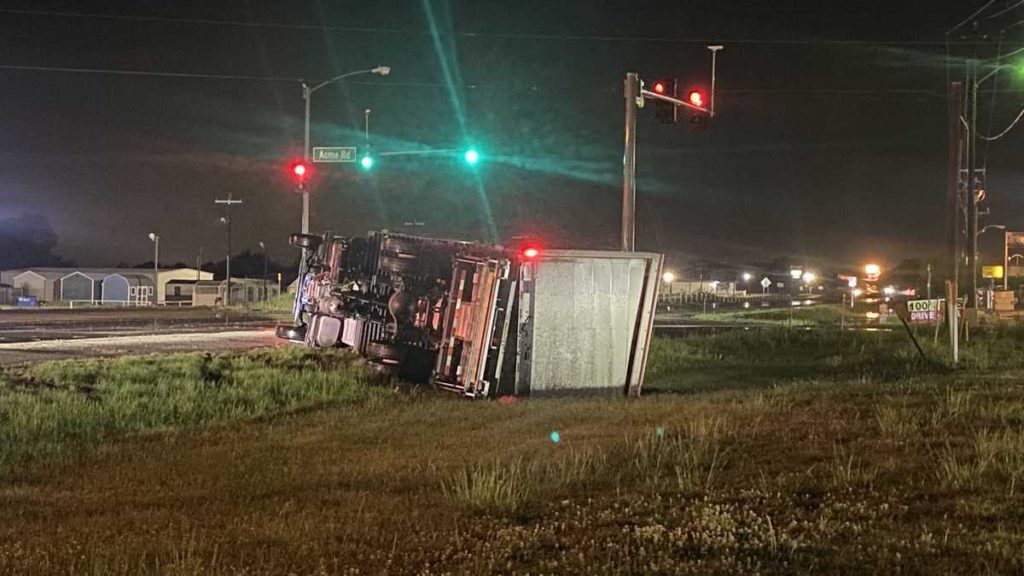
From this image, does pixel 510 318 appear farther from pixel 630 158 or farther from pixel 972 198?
pixel 972 198

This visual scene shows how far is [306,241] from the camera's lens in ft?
64.4

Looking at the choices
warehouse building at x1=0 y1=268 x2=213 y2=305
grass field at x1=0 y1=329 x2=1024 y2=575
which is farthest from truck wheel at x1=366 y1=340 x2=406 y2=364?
warehouse building at x1=0 y1=268 x2=213 y2=305

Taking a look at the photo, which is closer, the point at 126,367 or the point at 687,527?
the point at 687,527

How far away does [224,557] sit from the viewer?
5484mm

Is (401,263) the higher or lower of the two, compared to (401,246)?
lower

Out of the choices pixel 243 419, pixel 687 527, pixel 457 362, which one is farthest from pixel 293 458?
pixel 457 362

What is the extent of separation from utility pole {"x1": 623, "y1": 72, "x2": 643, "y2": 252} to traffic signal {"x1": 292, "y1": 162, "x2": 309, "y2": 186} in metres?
11.7

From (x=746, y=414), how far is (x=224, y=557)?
22.9ft

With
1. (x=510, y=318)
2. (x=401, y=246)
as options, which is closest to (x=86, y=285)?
(x=401, y=246)

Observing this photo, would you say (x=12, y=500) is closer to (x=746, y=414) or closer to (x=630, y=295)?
(x=746, y=414)

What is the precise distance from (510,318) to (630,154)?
5.78 meters

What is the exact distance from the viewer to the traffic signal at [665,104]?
65.1ft

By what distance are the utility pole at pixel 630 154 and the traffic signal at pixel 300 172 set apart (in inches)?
462

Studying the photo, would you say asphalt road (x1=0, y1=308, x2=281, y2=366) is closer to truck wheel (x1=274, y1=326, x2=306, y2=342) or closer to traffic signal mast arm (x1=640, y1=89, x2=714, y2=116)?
truck wheel (x1=274, y1=326, x2=306, y2=342)
